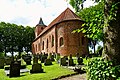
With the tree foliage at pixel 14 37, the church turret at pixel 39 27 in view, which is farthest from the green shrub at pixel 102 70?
the tree foliage at pixel 14 37

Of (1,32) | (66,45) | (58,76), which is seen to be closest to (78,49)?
(66,45)

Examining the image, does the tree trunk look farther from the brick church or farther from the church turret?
the church turret

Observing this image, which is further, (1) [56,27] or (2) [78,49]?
(1) [56,27]

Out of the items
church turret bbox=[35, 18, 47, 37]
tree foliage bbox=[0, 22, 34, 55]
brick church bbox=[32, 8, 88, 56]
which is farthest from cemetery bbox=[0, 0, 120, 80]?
tree foliage bbox=[0, 22, 34, 55]

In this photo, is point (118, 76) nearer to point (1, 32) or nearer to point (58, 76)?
point (58, 76)

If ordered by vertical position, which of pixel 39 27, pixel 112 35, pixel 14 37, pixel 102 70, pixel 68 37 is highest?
pixel 39 27

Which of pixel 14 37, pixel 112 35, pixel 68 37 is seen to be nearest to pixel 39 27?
pixel 14 37

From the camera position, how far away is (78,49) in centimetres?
3450

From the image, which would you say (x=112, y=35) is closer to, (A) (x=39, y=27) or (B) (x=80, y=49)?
(B) (x=80, y=49)

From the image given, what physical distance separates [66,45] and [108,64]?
29.6 m

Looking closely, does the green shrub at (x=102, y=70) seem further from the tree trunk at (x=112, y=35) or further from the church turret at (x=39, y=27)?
the church turret at (x=39, y=27)

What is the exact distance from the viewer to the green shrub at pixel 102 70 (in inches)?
195

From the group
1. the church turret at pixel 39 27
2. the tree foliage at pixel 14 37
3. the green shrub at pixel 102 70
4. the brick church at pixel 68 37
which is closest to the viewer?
the green shrub at pixel 102 70

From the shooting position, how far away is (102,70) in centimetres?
514
